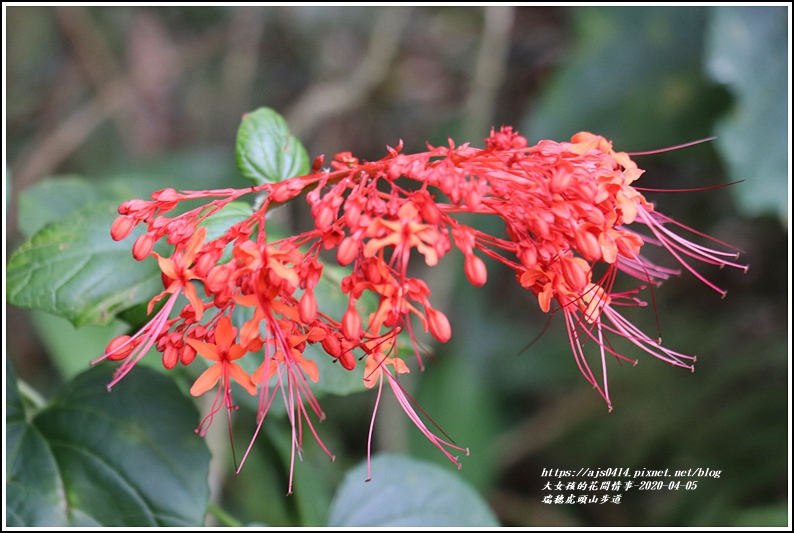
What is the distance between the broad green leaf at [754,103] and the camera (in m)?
1.61

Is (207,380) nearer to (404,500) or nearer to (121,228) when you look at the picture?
(121,228)

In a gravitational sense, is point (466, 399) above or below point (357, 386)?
below

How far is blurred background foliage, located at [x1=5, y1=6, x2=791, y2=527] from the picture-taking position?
73.5 inches

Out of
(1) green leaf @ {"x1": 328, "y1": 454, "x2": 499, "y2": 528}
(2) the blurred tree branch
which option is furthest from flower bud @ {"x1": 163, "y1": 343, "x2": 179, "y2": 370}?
(2) the blurred tree branch

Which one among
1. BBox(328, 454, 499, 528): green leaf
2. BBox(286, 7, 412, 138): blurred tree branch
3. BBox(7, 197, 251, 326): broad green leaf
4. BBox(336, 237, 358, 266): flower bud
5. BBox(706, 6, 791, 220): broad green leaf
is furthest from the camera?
BBox(286, 7, 412, 138): blurred tree branch

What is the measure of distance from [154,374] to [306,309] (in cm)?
42

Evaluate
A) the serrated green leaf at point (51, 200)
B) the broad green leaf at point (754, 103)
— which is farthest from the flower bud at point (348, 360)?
the broad green leaf at point (754, 103)

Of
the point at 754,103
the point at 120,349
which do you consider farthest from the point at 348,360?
the point at 754,103

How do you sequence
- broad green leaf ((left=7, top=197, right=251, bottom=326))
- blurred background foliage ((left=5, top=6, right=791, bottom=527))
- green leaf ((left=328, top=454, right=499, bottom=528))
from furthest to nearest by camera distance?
blurred background foliage ((left=5, top=6, right=791, bottom=527)), green leaf ((left=328, top=454, right=499, bottom=528)), broad green leaf ((left=7, top=197, right=251, bottom=326))

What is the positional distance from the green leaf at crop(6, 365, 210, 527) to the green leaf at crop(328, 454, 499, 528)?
1.28 ft

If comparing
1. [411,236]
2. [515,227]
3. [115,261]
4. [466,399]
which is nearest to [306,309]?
[411,236]

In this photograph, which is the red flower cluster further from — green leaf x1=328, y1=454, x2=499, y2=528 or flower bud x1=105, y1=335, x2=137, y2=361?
green leaf x1=328, y1=454, x2=499, y2=528

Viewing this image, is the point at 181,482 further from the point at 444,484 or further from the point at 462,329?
the point at 462,329

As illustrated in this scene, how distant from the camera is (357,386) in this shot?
1030 millimetres
